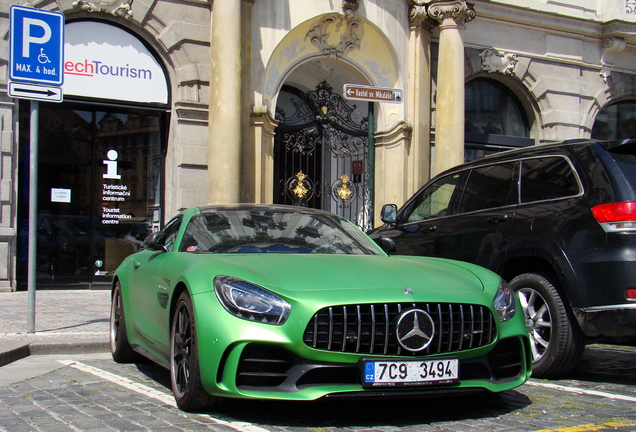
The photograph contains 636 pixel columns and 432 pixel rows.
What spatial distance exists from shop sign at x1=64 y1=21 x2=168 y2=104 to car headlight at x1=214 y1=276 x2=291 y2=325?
9796 millimetres

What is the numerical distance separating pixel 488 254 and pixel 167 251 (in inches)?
111

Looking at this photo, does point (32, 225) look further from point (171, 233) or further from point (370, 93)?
point (370, 93)

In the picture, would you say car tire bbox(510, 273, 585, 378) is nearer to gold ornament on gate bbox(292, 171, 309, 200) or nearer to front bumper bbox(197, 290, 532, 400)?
front bumper bbox(197, 290, 532, 400)

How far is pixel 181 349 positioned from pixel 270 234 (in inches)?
45.9

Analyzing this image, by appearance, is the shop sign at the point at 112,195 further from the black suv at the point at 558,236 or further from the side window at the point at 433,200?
the black suv at the point at 558,236

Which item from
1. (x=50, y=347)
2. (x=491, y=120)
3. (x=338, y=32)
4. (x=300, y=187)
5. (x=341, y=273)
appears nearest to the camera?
(x=341, y=273)

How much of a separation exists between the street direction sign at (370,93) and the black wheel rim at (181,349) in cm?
532

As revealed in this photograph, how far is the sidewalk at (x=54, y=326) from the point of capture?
7.03m

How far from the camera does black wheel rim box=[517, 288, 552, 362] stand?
236 inches

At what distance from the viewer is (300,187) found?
1521 cm

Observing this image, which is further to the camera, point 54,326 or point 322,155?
point 322,155

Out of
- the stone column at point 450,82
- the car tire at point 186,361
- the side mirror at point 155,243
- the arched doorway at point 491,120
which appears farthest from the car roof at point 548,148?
the arched doorway at point 491,120

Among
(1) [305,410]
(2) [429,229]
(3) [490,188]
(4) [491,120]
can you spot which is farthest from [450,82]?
(1) [305,410]

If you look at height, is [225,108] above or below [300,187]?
above
